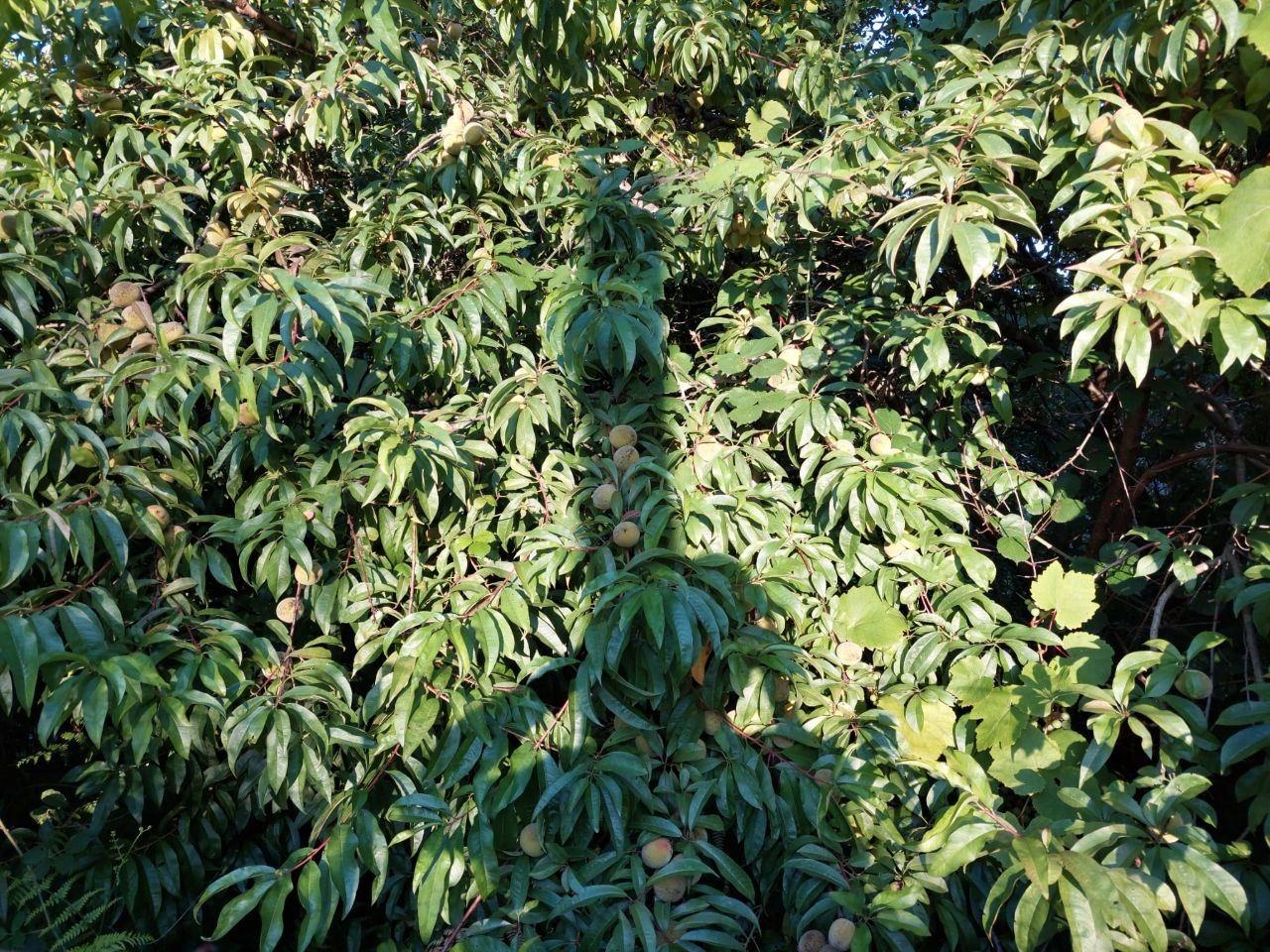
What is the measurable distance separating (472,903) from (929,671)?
1.04 m

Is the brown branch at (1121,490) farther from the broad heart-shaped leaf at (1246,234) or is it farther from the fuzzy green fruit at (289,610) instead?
the fuzzy green fruit at (289,610)

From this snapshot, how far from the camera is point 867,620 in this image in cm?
192

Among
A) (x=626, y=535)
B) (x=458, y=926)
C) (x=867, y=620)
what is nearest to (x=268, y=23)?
(x=626, y=535)

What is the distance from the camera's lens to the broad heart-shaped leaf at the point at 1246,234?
1.47m

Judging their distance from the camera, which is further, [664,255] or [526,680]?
[664,255]

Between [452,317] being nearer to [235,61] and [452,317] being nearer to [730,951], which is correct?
[235,61]

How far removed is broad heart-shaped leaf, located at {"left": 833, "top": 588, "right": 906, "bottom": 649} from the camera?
189 cm

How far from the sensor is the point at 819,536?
6.48ft

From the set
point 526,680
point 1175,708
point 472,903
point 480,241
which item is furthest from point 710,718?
point 480,241

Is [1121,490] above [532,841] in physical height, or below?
above

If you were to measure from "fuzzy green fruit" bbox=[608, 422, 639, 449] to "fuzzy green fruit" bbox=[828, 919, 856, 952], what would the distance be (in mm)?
1069

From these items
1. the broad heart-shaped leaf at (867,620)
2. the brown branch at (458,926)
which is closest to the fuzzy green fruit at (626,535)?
the broad heart-shaped leaf at (867,620)

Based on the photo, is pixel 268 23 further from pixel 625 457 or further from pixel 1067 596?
pixel 1067 596

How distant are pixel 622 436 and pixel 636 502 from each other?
0.18 m
